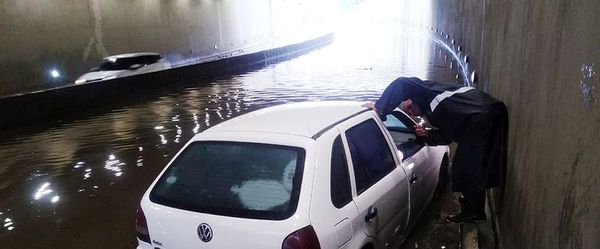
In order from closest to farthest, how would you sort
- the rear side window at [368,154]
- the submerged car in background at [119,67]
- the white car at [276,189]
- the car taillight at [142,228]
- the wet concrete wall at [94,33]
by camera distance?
the white car at [276,189], the car taillight at [142,228], the rear side window at [368,154], the submerged car in background at [119,67], the wet concrete wall at [94,33]

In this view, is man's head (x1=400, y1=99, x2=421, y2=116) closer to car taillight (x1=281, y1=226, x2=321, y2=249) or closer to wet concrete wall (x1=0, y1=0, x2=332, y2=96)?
car taillight (x1=281, y1=226, x2=321, y2=249)

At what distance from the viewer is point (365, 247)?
328 cm

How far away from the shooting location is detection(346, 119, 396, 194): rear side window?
341 cm

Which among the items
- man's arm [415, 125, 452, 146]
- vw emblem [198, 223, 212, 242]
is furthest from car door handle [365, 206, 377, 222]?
man's arm [415, 125, 452, 146]

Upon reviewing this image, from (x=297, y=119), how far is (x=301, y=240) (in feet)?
3.66

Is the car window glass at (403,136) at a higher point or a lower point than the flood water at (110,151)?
higher

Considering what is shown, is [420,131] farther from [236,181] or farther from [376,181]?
[236,181]

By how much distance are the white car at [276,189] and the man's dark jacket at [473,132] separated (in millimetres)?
917

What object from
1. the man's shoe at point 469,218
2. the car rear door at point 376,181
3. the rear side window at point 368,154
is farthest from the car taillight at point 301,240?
the man's shoe at point 469,218

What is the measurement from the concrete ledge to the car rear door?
33.1 ft

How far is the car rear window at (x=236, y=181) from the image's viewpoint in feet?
9.37

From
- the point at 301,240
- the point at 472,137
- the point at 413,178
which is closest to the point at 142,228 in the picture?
the point at 301,240

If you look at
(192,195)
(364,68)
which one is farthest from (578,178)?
(364,68)

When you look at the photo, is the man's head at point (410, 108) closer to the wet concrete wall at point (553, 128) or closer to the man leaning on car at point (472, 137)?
the man leaning on car at point (472, 137)
